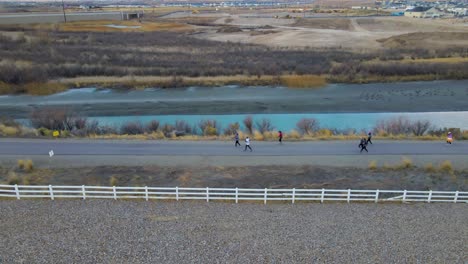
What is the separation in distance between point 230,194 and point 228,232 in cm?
282

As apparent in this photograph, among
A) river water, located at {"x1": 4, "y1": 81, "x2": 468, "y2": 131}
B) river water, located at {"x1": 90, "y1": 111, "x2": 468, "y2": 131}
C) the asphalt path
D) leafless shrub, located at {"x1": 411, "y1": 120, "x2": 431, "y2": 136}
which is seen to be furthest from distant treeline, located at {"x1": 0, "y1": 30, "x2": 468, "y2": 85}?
the asphalt path

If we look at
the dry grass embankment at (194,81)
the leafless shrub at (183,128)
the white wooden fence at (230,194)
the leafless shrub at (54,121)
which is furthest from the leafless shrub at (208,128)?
the dry grass embankment at (194,81)

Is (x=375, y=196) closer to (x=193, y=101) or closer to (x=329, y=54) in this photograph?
(x=193, y=101)

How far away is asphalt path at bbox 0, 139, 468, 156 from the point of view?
21.9m

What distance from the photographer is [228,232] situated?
13477 millimetres

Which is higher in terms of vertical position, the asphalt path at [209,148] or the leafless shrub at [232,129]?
the asphalt path at [209,148]

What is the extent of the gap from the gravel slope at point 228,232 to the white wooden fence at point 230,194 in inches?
16.2

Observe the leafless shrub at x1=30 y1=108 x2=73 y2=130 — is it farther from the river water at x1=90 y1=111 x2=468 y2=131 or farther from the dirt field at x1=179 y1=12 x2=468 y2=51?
the dirt field at x1=179 y1=12 x2=468 y2=51

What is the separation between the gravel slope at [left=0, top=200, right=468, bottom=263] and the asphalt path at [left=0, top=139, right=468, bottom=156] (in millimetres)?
6210

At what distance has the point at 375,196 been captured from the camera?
1633 centimetres

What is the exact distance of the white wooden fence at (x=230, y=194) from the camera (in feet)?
52.6

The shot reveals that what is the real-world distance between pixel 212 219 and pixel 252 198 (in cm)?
236

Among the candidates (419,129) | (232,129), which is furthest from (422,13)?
(232,129)

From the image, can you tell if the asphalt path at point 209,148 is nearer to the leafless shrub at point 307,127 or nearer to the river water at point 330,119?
the leafless shrub at point 307,127
